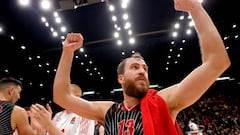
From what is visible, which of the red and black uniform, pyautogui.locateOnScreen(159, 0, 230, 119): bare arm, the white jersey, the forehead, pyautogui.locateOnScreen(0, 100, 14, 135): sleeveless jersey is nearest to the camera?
pyautogui.locateOnScreen(159, 0, 230, 119): bare arm

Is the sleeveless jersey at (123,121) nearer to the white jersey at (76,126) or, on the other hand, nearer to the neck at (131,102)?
the neck at (131,102)

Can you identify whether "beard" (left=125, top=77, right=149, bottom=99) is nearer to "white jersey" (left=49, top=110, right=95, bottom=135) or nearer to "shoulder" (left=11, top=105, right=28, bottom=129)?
"white jersey" (left=49, top=110, right=95, bottom=135)

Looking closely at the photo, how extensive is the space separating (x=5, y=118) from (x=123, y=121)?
6.15 feet

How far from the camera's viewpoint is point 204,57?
157 centimetres

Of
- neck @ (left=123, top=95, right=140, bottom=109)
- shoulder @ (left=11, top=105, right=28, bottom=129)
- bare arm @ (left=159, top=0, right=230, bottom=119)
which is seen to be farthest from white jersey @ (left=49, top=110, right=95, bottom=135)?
bare arm @ (left=159, top=0, right=230, bottom=119)

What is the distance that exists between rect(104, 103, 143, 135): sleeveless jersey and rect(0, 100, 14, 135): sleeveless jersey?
169 centimetres

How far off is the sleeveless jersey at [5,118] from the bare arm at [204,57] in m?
2.24

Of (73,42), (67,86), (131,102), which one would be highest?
(73,42)

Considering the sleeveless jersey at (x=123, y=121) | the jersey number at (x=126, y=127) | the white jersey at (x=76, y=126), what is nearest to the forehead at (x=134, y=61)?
the sleeveless jersey at (x=123, y=121)

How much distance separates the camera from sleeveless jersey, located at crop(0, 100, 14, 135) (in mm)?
3180

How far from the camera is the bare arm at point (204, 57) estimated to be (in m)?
1.51

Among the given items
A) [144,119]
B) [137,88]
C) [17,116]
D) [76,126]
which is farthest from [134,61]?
[17,116]

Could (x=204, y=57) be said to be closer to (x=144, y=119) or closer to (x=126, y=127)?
(x=144, y=119)

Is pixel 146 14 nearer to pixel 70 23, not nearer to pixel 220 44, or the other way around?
pixel 70 23
